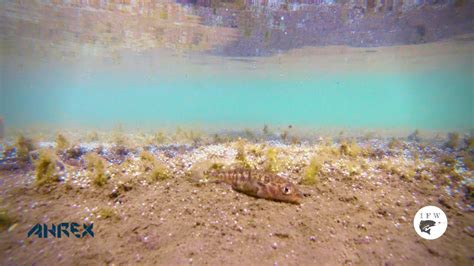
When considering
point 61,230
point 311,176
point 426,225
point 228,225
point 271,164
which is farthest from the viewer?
point 271,164

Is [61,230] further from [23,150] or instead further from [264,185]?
[23,150]

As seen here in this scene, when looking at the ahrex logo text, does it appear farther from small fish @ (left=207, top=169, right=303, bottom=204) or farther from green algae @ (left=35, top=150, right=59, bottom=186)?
small fish @ (left=207, top=169, right=303, bottom=204)

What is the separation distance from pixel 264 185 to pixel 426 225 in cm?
319

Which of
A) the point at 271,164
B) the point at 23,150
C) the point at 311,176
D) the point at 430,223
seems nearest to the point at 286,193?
the point at 311,176

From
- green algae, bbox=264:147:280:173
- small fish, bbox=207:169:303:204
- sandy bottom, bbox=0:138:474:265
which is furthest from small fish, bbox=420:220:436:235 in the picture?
green algae, bbox=264:147:280:173

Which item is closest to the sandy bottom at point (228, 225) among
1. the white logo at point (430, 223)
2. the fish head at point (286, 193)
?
the white logo at point (430, 223)

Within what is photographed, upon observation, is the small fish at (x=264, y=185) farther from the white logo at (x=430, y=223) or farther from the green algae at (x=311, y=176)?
the white logo at (x=430, y=223)

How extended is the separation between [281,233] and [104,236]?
305cm

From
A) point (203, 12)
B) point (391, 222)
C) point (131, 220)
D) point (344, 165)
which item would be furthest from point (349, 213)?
point (203, 12)

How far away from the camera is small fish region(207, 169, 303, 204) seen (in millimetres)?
4523

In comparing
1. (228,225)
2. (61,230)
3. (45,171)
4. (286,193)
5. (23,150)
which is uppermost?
(286,193)

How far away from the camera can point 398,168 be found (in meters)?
6.28

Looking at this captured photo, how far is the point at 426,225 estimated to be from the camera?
4406 mm

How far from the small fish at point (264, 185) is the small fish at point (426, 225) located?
2313 millimetres
